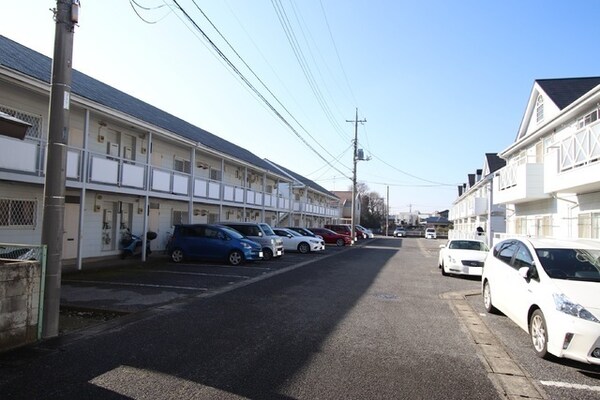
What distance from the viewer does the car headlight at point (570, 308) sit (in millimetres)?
5062

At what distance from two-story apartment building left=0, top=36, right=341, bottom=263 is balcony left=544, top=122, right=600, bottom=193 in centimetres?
1388

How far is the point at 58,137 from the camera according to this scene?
251 inches

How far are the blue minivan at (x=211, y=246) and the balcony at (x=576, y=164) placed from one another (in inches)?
433

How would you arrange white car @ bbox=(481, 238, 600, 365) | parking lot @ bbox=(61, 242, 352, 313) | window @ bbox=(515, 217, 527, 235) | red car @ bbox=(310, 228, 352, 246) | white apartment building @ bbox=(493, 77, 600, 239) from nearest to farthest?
white car @ bbox=(481, 238, 600, 365)
parking lot @ bbox=(61, 242, 352, 313)
white apartment building @ bbox=(493, 77, 600, 239)
window @ bbox=(515, 217, 527, 235)
red car @ bbox=(310, 228, 352, 246)

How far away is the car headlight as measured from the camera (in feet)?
16.6

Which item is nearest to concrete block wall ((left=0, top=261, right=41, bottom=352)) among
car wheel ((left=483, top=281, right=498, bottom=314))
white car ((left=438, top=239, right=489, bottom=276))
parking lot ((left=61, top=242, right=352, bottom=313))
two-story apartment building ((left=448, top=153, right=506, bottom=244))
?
parking lot ((left=61, top=242, right=352, bottom=313))

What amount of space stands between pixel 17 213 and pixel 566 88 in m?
21.5

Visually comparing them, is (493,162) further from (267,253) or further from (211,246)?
(211,246)

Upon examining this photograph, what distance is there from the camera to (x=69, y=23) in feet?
21.1

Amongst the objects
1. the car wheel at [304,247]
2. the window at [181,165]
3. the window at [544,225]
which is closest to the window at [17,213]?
the window at [181,165]

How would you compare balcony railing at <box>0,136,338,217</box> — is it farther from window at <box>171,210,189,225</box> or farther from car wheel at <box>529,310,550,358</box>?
car wheel at <box>529,310,550,358</box>

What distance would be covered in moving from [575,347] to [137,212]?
56.6ft

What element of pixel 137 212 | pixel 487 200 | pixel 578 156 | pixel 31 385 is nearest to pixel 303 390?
pixel 31 385

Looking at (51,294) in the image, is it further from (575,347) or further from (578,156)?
(578,156)
